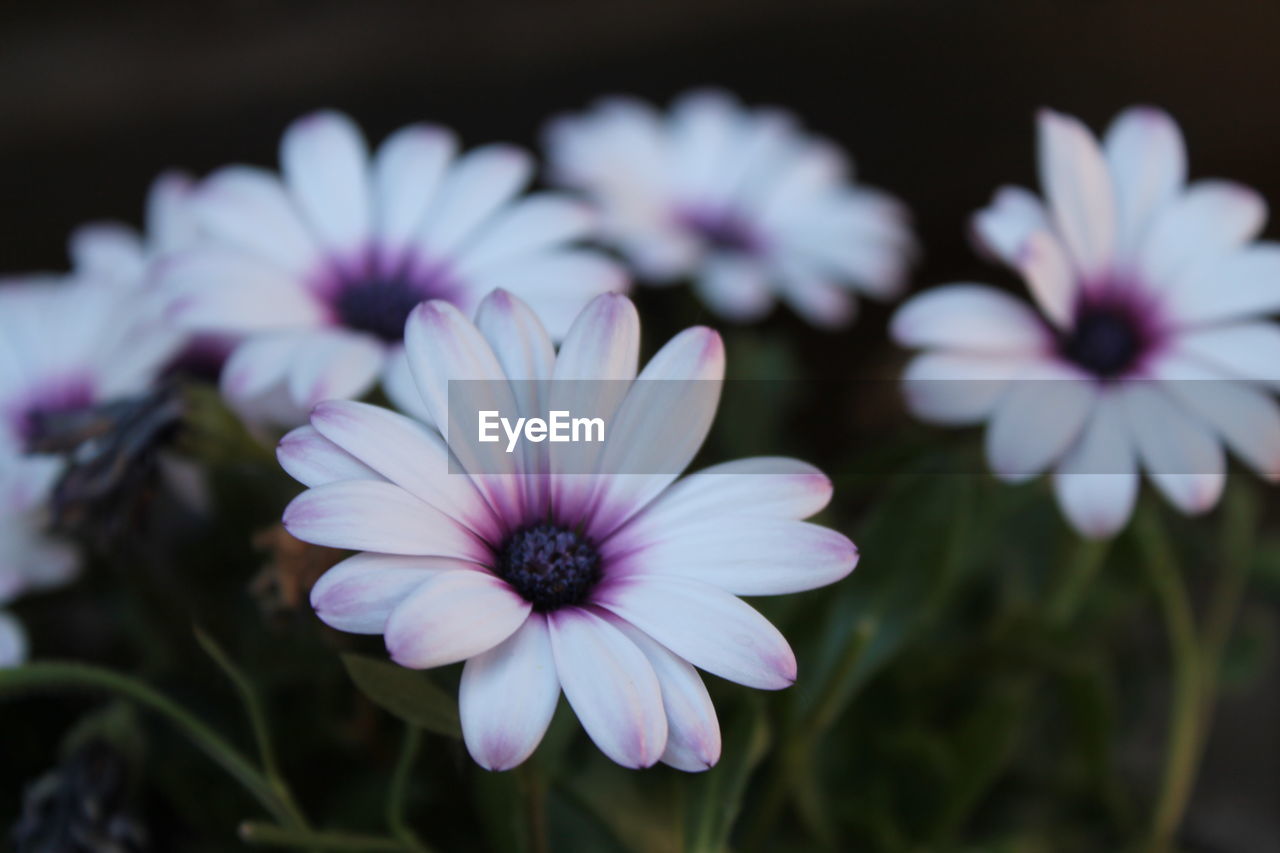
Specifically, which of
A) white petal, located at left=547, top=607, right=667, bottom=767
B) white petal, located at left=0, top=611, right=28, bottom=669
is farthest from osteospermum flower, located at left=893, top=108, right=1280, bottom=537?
white petal, located at left=0, top=611, right=28, bottom=669

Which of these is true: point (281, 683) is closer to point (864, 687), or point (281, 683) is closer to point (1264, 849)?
point (864, 687)

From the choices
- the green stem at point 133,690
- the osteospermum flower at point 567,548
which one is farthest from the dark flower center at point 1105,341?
the green stem at point 133,690

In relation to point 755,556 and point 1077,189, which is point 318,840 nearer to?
point 755,556

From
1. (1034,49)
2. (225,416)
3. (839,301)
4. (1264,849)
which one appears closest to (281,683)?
(225,416)

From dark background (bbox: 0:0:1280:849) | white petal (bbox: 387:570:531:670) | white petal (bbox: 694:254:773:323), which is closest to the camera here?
white petal (bbox: 387:570:531:670)

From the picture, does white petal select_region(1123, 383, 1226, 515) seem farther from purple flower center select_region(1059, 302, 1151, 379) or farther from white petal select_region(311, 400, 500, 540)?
white petal select_region(311, 400, 500, 540)

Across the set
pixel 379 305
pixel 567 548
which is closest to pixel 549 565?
pixel 567 548

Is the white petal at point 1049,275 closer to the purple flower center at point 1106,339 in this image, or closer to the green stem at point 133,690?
the purple flower center at point 1106,339
